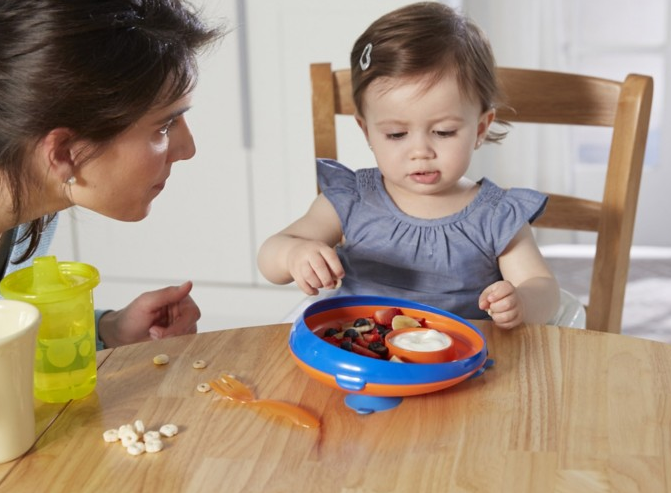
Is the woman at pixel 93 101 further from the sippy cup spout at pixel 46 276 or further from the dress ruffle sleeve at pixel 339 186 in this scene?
the dress ruffle sleeve at pixel 339 186

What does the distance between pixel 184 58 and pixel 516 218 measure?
0.56m

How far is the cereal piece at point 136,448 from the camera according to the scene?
792 mm

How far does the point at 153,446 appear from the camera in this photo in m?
0.80

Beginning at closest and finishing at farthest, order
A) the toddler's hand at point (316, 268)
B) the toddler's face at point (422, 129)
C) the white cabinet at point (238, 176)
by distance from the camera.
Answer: the toddler's hand at point (316, 268), the toddler's face at point (422, 129), the white cabinet at point (238, 176)

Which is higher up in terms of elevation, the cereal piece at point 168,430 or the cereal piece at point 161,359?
the cereal piece at point 161,359

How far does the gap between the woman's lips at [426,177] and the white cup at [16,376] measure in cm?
67

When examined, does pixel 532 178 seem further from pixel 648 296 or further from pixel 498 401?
pixel 498 401

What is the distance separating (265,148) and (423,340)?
69.6 inches

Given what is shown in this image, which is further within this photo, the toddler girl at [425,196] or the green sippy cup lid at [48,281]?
the toddler girl at [425,196]

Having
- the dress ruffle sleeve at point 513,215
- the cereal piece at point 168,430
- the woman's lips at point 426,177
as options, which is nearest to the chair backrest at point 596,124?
the dress ruffle sleeve at point 513,215

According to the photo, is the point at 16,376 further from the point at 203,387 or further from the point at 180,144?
the point at 180,144

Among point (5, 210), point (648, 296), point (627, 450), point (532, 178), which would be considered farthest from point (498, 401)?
point (532, 178)

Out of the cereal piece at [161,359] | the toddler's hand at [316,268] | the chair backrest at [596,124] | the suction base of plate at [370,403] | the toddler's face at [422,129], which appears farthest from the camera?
the chair backrest at [596,124]

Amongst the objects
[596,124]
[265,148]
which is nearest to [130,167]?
[596,124]
